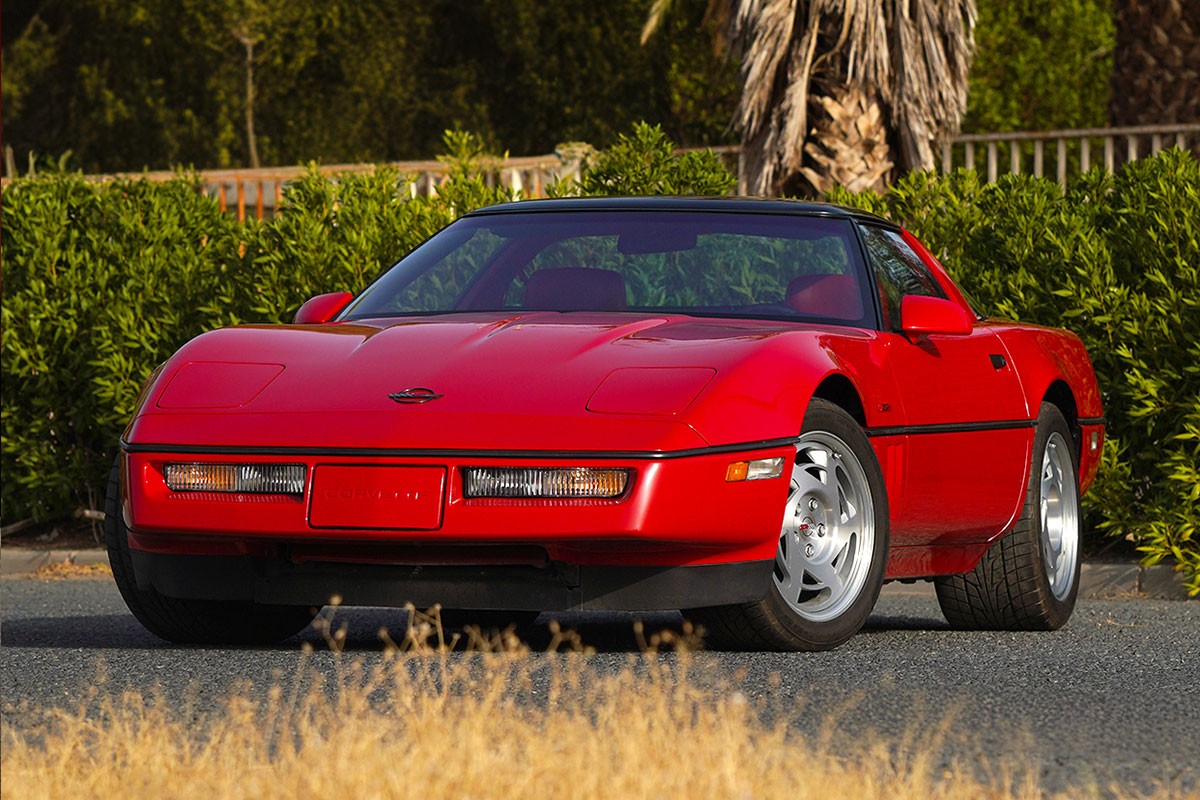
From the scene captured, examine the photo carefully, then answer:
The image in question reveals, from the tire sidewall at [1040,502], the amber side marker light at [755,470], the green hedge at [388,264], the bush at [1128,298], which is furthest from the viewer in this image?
the green hedge at [388,264]

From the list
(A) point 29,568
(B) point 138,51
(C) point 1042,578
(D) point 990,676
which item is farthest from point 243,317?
(B) point 138,51

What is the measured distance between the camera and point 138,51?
151 ft

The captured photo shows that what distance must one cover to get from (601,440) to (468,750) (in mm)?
1643

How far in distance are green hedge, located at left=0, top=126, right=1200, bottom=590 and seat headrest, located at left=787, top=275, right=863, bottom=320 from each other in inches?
134

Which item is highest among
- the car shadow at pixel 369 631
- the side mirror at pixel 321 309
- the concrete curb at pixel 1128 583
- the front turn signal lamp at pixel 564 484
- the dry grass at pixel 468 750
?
the side mirror at pixel 321 309

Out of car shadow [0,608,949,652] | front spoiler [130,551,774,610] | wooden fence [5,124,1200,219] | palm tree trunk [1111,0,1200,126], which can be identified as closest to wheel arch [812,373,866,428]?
front spoiler [130,551,774,610]

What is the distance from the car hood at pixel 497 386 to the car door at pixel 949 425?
2.24ft

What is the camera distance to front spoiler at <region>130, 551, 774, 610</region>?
250 inches

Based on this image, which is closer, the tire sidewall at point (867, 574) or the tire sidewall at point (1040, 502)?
the tire sidewall at point (867, 574)

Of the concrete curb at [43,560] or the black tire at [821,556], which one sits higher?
the black tire at [821,556]

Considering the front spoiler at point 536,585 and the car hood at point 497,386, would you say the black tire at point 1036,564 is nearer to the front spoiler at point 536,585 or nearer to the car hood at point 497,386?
the car hood at point 497,386

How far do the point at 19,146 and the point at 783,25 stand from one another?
110 ft

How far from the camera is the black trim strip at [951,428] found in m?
7.25

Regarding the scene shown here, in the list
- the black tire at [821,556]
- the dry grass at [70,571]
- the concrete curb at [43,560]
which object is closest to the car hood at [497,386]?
the black tire at [821,556]
